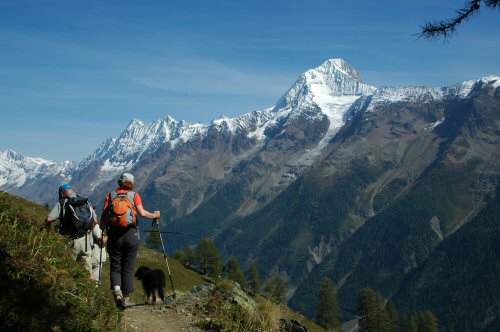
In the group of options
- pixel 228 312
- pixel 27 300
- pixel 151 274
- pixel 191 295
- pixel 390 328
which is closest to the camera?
pixel 27 300

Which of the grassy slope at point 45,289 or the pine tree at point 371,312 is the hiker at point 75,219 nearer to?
the grassy slope at point 45,289

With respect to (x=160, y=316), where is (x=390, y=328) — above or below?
below

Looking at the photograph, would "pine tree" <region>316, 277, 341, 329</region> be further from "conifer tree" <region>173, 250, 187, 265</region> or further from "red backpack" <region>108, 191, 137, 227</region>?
"red backpack" <region>108, 191, 137, 227</region>

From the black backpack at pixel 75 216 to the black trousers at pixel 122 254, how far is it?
193cm

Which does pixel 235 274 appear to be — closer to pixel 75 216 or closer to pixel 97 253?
pixel 97 253

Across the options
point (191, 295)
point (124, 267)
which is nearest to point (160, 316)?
point (191, 295)

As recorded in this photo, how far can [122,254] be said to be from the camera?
A: 41.8 feet

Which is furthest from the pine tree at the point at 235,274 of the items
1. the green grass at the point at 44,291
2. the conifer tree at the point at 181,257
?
the green grass at the point at 44,291

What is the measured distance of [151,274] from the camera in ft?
59.6

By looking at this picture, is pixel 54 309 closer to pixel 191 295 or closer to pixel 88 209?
pixel 88 209

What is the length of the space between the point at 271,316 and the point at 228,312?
1.31 m

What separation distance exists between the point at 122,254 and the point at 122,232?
68 cm

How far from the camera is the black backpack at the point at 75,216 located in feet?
45.8

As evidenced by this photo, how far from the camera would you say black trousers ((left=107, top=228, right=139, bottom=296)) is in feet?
40.8
